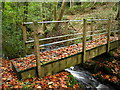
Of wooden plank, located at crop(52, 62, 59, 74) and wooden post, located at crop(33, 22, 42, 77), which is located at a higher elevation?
wooden post, located at crop(33, 22, 42, 77)

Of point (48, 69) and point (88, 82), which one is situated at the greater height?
point (48, 69)

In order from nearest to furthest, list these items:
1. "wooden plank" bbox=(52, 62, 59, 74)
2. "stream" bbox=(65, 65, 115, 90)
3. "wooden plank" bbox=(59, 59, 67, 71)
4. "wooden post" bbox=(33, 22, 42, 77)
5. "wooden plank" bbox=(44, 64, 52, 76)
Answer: "wooden post" bbox=(33, 22, 42, 77) → "wooden plank" bbox=(44, 64, 52, 76) → "wooden plank" bbox=(52, 62, 59, 74) → "wooden plank" bbox=(59, 59, 67, 71) → "stream" bbox=(65, 65, 115, 90)

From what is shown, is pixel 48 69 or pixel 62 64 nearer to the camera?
pixel 48 69

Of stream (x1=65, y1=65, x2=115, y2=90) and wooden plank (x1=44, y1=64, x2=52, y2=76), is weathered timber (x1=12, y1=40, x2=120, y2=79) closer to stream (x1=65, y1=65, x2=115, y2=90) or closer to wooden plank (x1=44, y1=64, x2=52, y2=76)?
wooden plank (x1=44, y1=64, x2=52, y2=76)

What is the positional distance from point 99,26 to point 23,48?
867 centimetres

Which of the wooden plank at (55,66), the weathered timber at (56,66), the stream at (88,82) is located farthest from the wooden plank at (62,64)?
the stream at (88,82)

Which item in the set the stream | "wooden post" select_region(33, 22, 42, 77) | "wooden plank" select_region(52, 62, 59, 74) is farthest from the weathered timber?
the stream

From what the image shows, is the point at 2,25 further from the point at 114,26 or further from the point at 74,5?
the point at 74,5

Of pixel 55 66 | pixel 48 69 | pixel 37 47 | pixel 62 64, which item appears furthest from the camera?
pixel 62 64

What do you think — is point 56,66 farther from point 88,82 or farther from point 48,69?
point 88,82

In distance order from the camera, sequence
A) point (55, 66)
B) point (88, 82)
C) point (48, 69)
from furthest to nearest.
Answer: point (88, 82) < point (55, 66) < point (48, 69)

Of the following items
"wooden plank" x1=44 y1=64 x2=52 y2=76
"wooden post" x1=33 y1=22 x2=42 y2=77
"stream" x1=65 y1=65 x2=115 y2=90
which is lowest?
"stream" x1=65 y1=65 x2=115 y2=90

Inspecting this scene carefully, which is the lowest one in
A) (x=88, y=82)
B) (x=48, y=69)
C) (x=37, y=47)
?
(x=88, y=82)

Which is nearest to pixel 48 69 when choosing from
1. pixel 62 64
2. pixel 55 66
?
pixel 55 66
